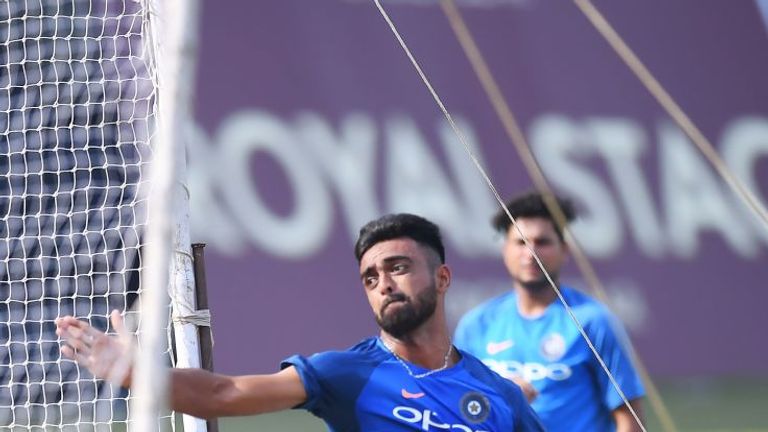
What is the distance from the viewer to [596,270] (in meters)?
10.5

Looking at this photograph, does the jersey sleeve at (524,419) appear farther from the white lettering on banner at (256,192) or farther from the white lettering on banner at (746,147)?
the white lettering on banner at (746,147)

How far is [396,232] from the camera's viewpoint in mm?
4191

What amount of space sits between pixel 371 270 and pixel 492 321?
156 centimetres

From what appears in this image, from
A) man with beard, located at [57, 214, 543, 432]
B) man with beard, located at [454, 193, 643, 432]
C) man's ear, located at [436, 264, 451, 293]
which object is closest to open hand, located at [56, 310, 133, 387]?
man with beard, located at [57, 214, 543, 432]

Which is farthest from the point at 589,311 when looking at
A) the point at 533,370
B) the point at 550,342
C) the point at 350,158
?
the point at 350,158

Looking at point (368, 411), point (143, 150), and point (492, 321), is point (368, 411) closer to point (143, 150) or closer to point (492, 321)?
point (492, 321)

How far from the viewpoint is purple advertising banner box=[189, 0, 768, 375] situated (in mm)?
9234

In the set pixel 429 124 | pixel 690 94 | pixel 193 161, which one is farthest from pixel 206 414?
pixel 690 94

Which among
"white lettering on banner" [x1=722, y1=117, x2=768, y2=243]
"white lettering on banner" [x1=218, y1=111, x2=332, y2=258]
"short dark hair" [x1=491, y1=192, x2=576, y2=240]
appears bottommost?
"short dark hair" [x1=491, y1=192, x2=576, y2=240]

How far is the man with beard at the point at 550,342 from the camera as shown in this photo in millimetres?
5184

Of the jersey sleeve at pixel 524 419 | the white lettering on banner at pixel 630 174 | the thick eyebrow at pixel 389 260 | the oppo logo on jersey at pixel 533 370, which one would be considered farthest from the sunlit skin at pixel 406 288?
the white lettering on banner at pixel 630 174

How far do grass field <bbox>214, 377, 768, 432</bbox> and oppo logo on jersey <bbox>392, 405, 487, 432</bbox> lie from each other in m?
5.27

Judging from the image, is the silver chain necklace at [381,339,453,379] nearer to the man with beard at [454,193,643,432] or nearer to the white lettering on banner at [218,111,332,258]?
the man with beard at [454,193,643,432]

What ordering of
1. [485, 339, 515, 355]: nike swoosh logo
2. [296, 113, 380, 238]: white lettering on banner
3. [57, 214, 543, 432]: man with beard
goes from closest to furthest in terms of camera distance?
1. [57, 214, 543, 432]: man with beard
2. [485, 339, 515, 355]: nike swoosh logo
3. [296, 113, 380, 238]: white lettering on banner
